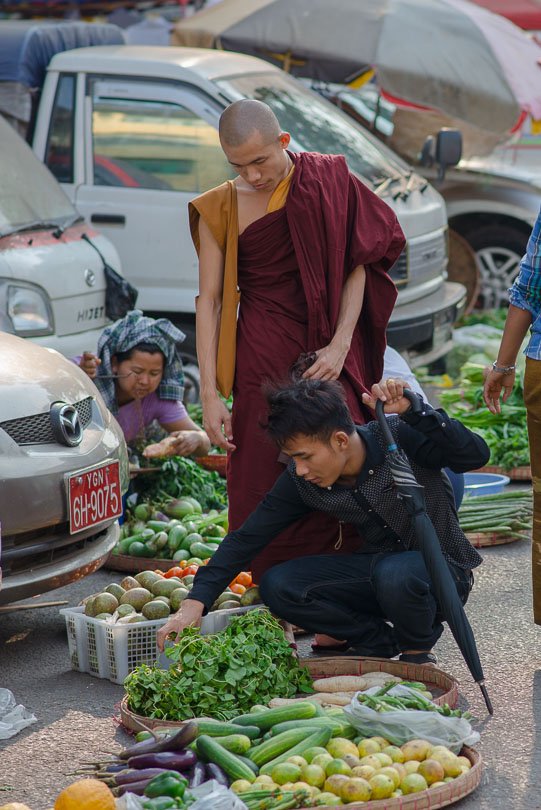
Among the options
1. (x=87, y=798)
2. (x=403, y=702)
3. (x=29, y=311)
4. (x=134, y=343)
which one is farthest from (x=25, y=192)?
(x=87, y=798)

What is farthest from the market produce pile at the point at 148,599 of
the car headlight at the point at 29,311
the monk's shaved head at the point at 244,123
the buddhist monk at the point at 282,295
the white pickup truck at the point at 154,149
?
the white pickup truck at the point at 154,149

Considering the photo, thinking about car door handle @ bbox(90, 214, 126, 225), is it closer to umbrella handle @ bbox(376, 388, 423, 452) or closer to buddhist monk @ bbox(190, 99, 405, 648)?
buddhist monk @ bbox(190, 99, 405, 648)

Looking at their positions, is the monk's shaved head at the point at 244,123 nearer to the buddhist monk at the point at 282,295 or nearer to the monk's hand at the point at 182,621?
the buddhist monk at the point at 282,295

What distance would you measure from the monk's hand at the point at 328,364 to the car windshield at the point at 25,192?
2599mm

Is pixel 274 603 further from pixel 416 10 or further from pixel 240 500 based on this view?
pixel 416 10

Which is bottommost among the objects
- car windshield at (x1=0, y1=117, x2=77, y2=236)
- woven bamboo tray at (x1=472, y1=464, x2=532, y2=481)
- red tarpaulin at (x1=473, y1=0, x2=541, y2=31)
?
woven bamboo tray at (x1=472, y1=464, x2=532, y2=481)

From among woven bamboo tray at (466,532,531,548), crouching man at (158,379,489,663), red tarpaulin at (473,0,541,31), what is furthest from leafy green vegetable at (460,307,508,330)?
crouching man at (158,379,489,663)

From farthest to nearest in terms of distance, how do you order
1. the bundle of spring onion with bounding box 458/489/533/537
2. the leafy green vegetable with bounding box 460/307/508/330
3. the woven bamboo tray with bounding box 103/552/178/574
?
the leafy green vegetable with bounding box 460/307/508/330 → the bundle of spring onion with bounding box 458/489/533/537 → the woven bamboo tray with bounding box 103/552/178/574

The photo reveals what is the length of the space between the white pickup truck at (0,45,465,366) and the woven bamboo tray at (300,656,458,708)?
12.6 feet

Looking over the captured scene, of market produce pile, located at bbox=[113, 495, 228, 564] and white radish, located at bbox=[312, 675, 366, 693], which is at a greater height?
white radish, located at bbox=[312, 675, 366, 693]

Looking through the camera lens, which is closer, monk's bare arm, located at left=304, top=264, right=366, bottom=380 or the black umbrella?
the black umbrella

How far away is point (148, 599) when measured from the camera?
15.7 ft

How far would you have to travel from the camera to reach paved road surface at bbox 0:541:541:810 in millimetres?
3686

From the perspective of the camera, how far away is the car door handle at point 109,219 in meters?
8.08
